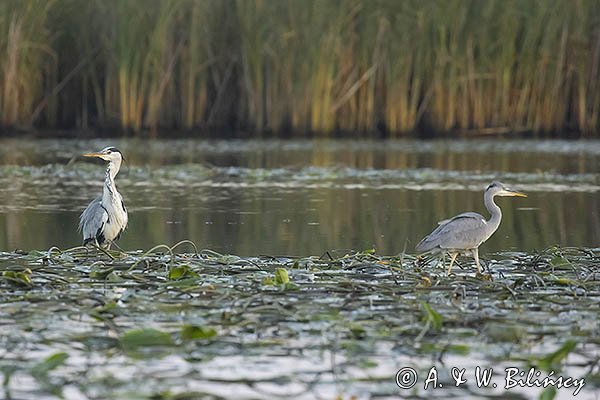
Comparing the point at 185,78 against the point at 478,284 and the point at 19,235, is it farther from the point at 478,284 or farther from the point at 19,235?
the point at 478,284

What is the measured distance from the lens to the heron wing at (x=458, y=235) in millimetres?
7031

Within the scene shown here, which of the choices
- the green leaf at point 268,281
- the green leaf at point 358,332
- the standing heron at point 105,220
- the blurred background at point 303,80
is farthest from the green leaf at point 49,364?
the blurred background at point 303,80

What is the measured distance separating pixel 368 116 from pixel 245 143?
1819 millimetres

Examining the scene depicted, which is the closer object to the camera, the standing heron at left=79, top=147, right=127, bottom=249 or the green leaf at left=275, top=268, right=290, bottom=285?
the green leaf at left=275, top=268, right=290, bottom=285

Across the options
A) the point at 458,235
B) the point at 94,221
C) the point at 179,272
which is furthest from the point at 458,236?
the point at 94,221

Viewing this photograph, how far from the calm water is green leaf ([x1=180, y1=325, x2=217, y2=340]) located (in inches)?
122

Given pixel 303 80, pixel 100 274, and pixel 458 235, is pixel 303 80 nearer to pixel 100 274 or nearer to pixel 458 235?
pixel 458 235

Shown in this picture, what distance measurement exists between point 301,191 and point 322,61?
5786mm

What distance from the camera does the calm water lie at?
928cm

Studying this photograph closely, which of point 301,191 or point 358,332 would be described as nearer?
point 358,332

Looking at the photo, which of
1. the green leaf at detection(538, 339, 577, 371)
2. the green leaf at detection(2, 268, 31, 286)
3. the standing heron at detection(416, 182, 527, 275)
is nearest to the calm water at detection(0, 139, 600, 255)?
the standing heron at detection(416, 182, 527, 275)

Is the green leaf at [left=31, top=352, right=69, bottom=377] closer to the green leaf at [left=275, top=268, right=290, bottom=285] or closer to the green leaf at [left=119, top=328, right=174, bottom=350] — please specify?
the green leaf at [left=119, top=328, right=174, bottom=350]

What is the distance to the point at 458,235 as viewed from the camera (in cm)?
706

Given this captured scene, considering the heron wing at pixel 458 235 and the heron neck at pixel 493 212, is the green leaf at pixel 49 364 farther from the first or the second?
the heron neck at pixel 493 212
